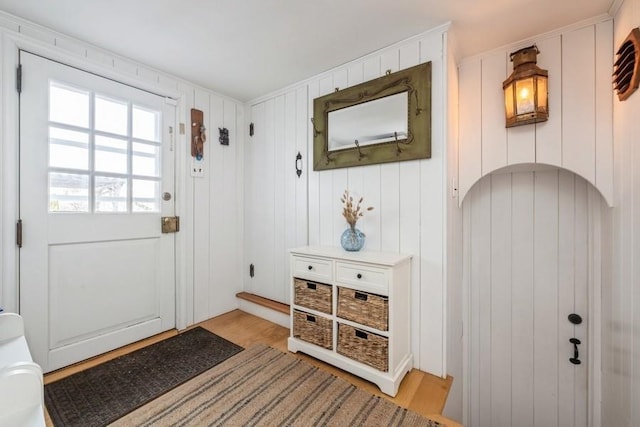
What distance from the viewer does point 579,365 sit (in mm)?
1880

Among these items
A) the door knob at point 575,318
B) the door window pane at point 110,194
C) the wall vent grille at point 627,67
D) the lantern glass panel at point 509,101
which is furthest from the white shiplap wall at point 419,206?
the door window pane at point 110,194

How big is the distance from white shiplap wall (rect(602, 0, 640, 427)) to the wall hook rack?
2.86 m

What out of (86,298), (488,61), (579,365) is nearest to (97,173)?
Result: (86,298)

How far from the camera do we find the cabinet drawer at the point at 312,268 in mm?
1861

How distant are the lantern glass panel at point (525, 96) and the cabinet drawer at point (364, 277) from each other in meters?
1.33

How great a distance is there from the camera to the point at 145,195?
2.20 meters

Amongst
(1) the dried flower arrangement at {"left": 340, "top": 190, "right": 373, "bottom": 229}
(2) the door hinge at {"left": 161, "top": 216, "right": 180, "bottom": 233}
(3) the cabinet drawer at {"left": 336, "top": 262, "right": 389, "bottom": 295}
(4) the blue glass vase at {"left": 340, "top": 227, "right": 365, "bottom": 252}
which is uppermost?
(1) the dried flower arrangement at {"left": 340, "top": 190, "right": 373, "bottom": 229}

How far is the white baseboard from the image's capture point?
2.47 meters

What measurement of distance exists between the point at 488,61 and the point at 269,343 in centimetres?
265

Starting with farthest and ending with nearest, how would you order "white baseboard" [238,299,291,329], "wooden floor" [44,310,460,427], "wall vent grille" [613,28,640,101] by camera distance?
"white baseboard" [238,299,291,329]
"wooden floor" [44,310,460,427]
"wall vent grille" [613,28,640,101]

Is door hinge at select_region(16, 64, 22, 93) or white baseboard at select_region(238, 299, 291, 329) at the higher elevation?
door hinge at select_region(16, 64, 22, 93)

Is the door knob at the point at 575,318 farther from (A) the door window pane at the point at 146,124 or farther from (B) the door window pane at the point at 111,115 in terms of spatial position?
(B) the door window pane at the point at 111,115

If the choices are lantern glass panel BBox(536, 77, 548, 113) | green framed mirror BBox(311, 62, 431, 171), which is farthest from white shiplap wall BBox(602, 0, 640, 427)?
green framed mirror BBox(311, 62, 431, 171)

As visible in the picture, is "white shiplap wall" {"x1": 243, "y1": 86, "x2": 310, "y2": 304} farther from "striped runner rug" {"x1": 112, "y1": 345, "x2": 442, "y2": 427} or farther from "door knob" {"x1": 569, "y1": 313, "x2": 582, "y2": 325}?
"door knob" {"x1": 569, "y1": 313, "x2": 582, "y2": 325}
